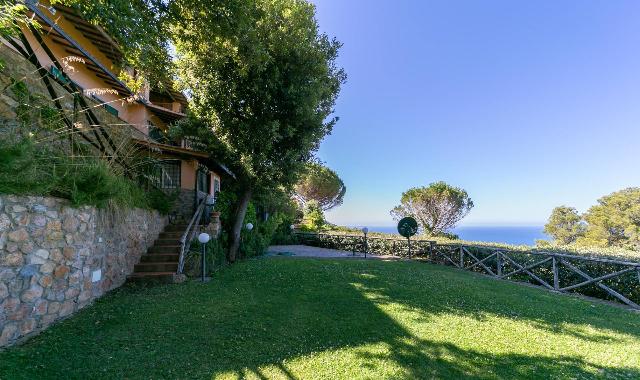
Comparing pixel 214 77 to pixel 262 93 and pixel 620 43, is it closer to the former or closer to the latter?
pixel 262 93

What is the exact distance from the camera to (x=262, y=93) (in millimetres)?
9688

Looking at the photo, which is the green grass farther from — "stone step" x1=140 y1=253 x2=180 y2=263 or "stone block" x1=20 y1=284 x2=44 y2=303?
"stone step" x1=140 y1=253 x2=180 y2=263

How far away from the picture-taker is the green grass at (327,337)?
3.26 meters

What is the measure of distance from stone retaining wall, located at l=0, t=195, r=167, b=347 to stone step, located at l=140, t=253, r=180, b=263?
1402 mm

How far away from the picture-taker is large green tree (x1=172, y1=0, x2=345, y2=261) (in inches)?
370

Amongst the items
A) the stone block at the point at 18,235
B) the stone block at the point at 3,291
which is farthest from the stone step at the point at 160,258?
the stone block at the point at 3,291

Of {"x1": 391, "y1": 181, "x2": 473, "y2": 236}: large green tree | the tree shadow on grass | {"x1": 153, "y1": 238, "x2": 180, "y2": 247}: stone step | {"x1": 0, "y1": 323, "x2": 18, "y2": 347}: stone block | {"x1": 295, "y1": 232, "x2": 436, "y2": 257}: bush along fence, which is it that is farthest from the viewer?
{"x1": 391, "y1": 181, "x2": 473, "y2": 236}: large green tree

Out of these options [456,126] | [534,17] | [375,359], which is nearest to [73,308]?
[375,359]

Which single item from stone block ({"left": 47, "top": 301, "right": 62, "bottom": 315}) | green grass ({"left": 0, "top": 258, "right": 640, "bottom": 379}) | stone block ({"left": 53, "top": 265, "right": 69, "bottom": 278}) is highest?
stone block ({"left": 53, "top": 265, "right": 69, "bottom": 278})

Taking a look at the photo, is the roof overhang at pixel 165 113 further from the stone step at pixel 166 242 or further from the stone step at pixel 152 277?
the stone step at pixel 152 277

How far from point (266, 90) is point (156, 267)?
20.7 feet

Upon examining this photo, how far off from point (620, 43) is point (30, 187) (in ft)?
62.5

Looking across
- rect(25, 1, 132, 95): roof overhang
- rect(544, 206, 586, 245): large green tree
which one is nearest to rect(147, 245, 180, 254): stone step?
rect(25, 1, 132, 95): roof overhang

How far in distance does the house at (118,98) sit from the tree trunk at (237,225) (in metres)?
1.64
